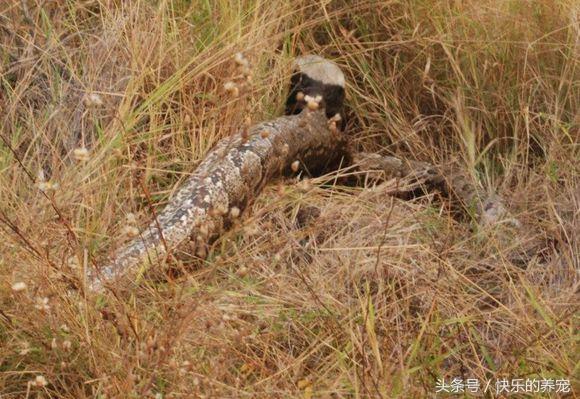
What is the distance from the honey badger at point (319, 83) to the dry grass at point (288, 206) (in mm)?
98

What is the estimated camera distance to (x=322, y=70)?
15.4 feet

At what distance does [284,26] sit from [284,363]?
212 centimetres

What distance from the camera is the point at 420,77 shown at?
4891 mm

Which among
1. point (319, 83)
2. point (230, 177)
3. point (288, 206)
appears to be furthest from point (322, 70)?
point (230, 177)

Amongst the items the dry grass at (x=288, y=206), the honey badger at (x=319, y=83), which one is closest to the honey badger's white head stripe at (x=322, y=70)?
the honey badger at (x=319, y=83)

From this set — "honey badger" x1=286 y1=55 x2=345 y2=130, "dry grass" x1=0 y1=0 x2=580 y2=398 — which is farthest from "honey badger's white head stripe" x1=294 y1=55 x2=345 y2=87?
"dry grass" x1=0 y1=0 x2=580 y2=398

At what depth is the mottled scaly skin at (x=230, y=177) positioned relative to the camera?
3570mm

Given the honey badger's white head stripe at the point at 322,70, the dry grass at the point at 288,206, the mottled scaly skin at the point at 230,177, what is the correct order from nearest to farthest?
the dry grass at the point at 288,206 → the mottled scaly skin at the point at 230,177 → the honey badger's white head stripe at the point at 322,70

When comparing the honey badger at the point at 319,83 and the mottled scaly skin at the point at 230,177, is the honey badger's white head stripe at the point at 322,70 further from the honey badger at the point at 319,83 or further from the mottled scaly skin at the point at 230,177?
the mottled scaly skin at the point at 230,177

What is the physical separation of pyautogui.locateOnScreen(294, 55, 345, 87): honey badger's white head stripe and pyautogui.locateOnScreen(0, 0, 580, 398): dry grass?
0.12 metres

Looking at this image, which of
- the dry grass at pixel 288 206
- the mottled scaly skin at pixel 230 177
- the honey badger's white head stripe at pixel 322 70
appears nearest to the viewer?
the dry grass at pixel 288 206

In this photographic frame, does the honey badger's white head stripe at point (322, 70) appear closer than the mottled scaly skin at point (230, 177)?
No

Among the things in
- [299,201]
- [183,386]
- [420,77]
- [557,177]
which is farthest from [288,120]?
[183,386]

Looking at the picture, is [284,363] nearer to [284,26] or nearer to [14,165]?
[14,165]
